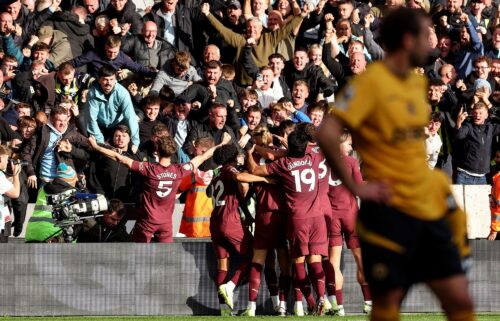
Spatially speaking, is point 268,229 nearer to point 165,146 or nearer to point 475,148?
point 165,146

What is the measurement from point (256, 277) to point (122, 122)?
12.6 feet

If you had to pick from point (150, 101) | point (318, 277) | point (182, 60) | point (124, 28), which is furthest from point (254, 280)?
point (124, 28)

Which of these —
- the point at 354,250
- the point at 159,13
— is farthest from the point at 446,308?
the point at 159,13

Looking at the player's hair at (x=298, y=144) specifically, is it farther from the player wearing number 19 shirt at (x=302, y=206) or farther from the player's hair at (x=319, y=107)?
the player's hair at (x=319, y=107)

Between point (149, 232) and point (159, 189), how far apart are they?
557 mm

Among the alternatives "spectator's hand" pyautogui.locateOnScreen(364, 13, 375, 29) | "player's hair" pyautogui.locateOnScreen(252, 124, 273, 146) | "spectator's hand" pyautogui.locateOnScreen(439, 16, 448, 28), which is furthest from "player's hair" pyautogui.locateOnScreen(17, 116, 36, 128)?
"spectator's hand" pyautogui.locateOnScreen(439, 16, 448, 28)

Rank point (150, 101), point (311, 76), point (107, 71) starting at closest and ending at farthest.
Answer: point (107, 71) < point (150, 101) < point (311, 76)

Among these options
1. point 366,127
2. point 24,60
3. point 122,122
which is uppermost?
point 24,60

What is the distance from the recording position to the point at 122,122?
17.3 meters

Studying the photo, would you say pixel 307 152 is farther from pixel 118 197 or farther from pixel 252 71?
pixel 252 71

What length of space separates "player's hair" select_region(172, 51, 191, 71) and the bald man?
698mm

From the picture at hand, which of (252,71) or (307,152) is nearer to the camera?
(307,152)

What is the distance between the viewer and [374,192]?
702cm

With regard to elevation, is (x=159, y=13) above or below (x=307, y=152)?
above
